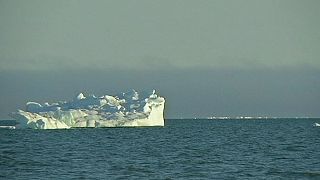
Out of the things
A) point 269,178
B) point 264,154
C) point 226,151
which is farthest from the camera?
point 226,151

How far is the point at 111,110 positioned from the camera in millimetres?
81562

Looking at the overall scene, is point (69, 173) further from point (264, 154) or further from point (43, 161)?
point (264, 154)

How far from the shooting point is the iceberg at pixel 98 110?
80250mm

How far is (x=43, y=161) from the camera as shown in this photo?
1373 inches

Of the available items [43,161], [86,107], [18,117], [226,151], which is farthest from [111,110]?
[43,161]

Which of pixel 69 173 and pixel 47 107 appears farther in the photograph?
pixel 47 107

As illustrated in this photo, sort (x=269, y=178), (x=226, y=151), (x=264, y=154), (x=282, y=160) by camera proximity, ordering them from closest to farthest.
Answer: (x=269, y=178)
(x=282, y=160)
(x=264, y=154)
(x=226, y=151)

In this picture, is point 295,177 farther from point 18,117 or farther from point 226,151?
point 18,117

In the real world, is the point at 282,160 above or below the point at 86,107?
below

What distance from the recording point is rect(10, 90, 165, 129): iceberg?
80.2 m

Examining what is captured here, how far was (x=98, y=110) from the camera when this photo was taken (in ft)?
269

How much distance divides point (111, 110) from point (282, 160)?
47.3 metres

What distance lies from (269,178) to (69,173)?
8248 millimetres

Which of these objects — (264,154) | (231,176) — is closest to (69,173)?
(231,176)
